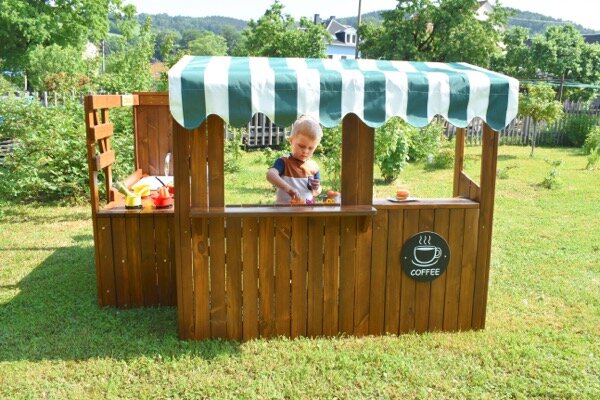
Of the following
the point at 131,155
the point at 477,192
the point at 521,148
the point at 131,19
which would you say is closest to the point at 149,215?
the point at 477,192

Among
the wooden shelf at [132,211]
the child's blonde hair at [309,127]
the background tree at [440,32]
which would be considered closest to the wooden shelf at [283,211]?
the child's blonde hair at [309,127]

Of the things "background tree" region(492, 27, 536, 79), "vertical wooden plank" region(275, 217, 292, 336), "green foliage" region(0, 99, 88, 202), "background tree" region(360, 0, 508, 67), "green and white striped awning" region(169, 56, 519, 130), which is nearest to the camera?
"green and white striped awning" region(169, 56, 519, 130)

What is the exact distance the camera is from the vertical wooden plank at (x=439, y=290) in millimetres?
4281

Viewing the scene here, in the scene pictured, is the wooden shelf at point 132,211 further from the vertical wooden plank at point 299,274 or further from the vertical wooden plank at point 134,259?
the vertical wooden plank at point 299,274

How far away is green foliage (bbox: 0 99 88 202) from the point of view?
7.90 metres

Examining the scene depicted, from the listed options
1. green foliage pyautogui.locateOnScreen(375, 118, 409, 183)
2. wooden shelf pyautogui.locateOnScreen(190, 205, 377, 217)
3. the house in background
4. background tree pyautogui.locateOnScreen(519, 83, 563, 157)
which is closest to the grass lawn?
wooden shelf pyautogui.locateOnScreen(190, 205, 377, 217)

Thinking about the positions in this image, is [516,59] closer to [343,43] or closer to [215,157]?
[215,157]

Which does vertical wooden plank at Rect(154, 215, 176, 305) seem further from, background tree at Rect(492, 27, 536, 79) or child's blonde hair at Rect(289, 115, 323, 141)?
background tree at Rect(492, 27, 536, 79)

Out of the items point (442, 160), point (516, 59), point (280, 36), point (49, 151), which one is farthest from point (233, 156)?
point (516, 59)

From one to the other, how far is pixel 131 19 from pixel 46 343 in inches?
1354

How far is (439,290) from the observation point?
442 centimetres

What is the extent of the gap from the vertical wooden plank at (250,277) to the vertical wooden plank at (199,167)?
353 mm

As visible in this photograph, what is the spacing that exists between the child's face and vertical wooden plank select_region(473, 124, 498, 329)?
132cm

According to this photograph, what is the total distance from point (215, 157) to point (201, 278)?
0.92 meters
